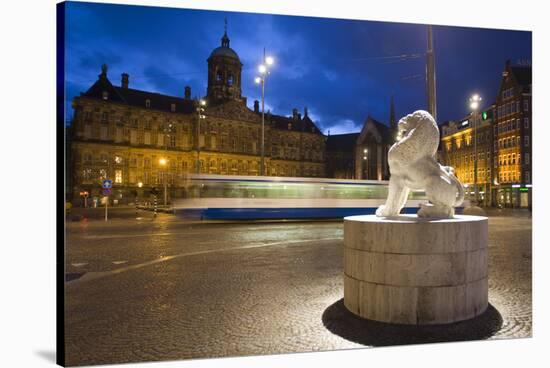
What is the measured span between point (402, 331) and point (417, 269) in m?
0.66

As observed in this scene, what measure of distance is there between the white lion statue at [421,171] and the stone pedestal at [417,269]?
0.48 meters

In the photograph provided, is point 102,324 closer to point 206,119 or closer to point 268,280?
point 268,280

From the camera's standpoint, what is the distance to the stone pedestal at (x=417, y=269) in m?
4.29

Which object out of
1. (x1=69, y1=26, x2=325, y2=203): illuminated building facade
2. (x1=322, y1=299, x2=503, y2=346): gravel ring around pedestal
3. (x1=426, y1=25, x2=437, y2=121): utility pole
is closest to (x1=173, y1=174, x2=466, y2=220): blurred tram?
(x1=426, y1=25, x2=437, y2=121): utility pole

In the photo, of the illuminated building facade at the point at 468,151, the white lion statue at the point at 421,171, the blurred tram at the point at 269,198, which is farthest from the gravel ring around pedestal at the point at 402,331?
the illuminated building facade at the point at 468,151

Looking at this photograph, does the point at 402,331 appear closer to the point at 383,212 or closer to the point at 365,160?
the point at 383,212

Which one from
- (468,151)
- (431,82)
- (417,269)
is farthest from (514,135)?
(468,151)

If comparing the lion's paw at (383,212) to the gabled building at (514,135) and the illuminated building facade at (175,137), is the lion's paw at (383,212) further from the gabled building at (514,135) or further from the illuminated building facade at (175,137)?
the illuminated building facade at (175,137)

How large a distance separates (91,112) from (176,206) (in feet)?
112

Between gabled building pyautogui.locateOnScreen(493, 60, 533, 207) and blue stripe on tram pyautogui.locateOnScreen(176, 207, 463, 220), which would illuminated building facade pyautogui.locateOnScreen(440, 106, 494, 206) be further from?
blue stripe on tram pyautogui.locateOnScreen(176, 207, 463, 220)

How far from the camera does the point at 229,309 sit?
490cm

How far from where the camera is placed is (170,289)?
19.2ft

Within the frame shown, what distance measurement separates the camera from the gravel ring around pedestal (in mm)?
4125

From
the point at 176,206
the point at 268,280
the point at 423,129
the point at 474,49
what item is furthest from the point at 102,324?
the point at 176,206
